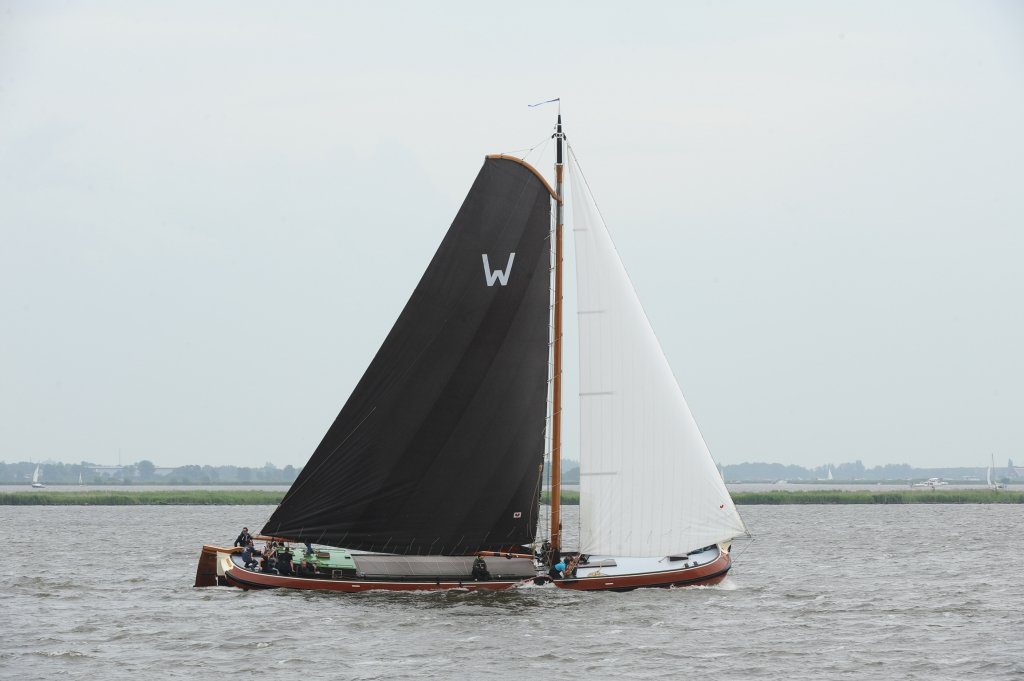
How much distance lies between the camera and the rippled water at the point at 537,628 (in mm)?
30594

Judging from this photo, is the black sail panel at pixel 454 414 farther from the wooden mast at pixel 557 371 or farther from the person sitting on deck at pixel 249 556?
the person sitting on deck at pixel 249 556

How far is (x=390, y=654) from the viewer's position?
1260 inches

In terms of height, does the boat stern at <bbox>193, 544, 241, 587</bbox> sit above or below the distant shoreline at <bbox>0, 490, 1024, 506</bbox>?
below

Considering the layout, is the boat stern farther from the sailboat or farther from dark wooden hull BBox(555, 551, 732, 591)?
dark wooden hull BBox(555, 551, 732, 591)

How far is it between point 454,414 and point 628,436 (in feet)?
18.3

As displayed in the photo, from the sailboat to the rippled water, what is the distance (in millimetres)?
1299

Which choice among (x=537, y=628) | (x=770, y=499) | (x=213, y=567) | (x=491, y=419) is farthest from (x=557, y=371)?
(x=770, y=499)

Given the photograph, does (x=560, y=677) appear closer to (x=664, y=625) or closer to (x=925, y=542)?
(x=664, y=625)

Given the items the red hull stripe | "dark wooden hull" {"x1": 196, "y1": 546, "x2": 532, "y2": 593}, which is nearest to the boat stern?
"dark wooden hull" {"x1": 196, "y1": 546, "x2": 532, "y2": 593}

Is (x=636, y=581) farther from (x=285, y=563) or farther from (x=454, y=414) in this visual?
(x=285, y=563)

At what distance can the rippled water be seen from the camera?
30594 millimetres

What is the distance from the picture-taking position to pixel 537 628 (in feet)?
116

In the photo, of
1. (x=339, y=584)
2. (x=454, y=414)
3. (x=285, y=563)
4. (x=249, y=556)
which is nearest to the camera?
(x=339, y=584)

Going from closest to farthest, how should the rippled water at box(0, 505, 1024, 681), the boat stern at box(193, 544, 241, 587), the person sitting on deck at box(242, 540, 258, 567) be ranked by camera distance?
the rippled water at box(0, 505, 1024, 681) → the person sitting on deck at box(242, 540, 258, 567) → the boat stern at box(193, 544, 241, 587)
